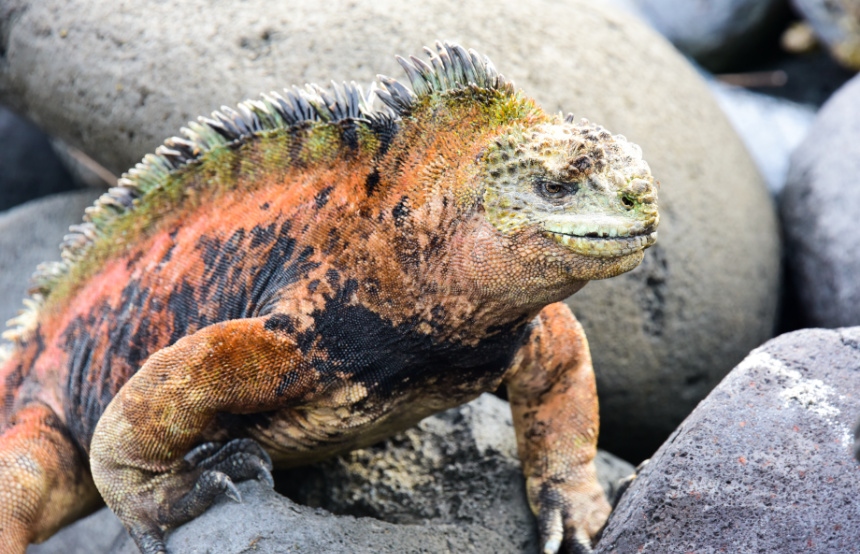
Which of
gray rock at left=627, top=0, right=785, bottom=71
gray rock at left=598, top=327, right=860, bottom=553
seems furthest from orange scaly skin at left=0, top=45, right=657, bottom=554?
gray rock at left=627, top=0, right=785, bottom=71

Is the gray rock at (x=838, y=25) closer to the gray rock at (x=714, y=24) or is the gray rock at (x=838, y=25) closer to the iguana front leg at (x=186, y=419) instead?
the gray rock at (x=714, y=24)

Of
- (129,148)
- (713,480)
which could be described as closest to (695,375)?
(713,480)

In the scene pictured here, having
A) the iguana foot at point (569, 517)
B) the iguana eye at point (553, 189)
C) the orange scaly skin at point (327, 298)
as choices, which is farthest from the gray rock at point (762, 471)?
the iguana eye at point (553, 189)

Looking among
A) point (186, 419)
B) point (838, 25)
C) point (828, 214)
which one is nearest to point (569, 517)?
point (186, 419)

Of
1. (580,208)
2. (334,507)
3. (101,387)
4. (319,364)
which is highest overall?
(580,208)

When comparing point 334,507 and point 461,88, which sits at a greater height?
point 461,88

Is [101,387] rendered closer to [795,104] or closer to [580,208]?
[580,208]

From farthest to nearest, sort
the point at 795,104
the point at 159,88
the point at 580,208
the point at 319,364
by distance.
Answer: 1. the point at 795,104
2. the point at 159,88
3. the point at 319,364
4. the point at 580,208
